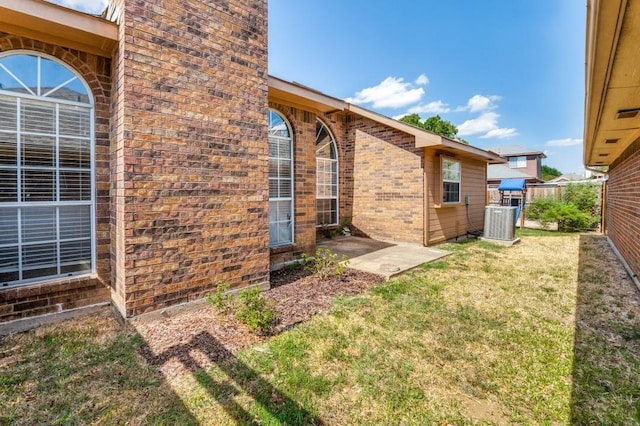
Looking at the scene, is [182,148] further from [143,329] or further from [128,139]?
[143,329]

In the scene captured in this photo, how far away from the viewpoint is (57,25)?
319 centimetres

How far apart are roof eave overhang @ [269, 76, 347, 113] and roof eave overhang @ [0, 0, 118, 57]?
7.80ft

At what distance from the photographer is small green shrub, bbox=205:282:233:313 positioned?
12.3 ft

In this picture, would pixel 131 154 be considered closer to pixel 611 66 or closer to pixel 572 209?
pixel 611 66

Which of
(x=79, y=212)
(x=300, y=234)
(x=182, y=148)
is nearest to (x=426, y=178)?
(x=300, y=234)

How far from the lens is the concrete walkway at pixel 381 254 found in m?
6.09

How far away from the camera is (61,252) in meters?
3.69

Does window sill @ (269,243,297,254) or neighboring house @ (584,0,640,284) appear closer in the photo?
neighboring house @ (584,0,640,284)

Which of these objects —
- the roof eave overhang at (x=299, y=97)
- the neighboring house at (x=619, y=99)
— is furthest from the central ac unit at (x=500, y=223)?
the roof eave overhang at (x=299, y=97)

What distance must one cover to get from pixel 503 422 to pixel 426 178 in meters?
6.88

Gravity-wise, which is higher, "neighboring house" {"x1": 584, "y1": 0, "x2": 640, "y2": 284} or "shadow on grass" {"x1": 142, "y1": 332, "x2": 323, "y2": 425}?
"neighboring house" {"x1": 584, "y1": 0, "x2": 640, "y2": 284}

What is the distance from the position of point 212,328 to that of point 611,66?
16.1 feet

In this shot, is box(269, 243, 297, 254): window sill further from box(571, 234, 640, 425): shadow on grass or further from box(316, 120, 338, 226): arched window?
box(571, 234, 640, 425): shadow on grass

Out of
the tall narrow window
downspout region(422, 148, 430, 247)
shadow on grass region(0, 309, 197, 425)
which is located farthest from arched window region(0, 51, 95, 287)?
downspout region(422, 148, 430, 247)
